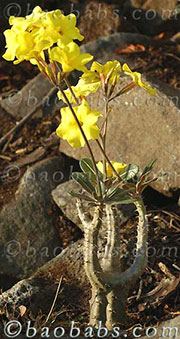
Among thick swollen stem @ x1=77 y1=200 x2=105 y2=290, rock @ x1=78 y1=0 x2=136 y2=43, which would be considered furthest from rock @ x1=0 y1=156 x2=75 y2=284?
rock @ x1=78 y1=0 x2=136 y2=43

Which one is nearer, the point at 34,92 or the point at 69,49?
the point at 69,49

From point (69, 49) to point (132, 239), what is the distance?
4.08ft

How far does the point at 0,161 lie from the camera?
3.86 m

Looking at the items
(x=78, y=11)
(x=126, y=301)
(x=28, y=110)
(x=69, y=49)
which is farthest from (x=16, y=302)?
(x=78, y=11)

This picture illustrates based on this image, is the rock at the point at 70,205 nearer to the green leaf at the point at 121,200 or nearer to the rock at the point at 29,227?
the rock at the point at 29,227

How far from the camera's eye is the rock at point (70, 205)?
3.24m

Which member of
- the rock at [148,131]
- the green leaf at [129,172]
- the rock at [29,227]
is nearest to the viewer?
the green leaf at [129,172]

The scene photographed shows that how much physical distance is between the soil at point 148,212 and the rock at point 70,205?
0.17ft

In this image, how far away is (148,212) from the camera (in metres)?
3.27

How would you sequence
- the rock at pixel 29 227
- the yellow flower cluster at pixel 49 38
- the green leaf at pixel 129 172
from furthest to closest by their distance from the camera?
the rock at pixel 29 227 < the green leaf at pixel 129 172 < the yellow flower cluster at pixel 49 38

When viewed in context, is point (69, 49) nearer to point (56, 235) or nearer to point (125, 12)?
point (56, 235)

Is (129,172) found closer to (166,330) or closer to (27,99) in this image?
(166,330)

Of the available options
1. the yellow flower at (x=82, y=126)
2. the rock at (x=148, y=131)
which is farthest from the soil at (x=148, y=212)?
the yellow flower at (x=82, y=126)

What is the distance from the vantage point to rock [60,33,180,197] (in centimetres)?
321
